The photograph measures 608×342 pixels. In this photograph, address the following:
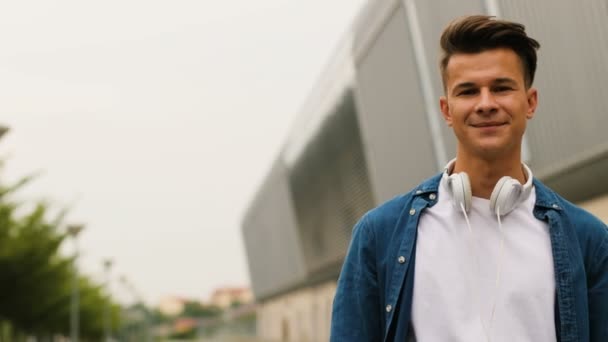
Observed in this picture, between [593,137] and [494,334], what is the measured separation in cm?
839

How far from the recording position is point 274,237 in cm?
4897

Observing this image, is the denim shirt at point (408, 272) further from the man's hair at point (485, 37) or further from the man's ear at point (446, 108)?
the man's hair at point (485, 37)

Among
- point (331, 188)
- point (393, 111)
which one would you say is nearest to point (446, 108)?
point (393, 111)

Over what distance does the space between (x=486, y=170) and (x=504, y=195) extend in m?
0.10

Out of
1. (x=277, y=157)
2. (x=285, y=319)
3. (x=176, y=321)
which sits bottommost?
(x=176, y=321)

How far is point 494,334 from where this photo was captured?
2.31 metres

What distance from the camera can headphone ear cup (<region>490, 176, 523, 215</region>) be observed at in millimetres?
2328

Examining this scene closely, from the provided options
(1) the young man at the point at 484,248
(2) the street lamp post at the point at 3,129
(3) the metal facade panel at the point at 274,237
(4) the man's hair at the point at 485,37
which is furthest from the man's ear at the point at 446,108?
(3) the metal facade panel at the point at 274,237

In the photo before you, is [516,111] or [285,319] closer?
[516,111]

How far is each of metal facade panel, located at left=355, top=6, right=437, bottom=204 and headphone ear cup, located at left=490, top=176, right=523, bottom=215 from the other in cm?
1341

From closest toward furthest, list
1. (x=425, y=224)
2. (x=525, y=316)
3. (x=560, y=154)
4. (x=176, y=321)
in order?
1. (x=525, y=316)
2. (x=425, y=224)
3. (x=560, y=154)
4. (x=176, y=321)

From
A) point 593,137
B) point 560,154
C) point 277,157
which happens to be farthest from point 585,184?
point 277,157

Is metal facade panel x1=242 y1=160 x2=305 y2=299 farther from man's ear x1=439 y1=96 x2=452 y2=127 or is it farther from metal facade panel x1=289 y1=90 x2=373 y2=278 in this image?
man's ear x1=439 y1=96 x2=452 y2=127

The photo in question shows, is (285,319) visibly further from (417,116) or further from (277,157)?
(417,116)
